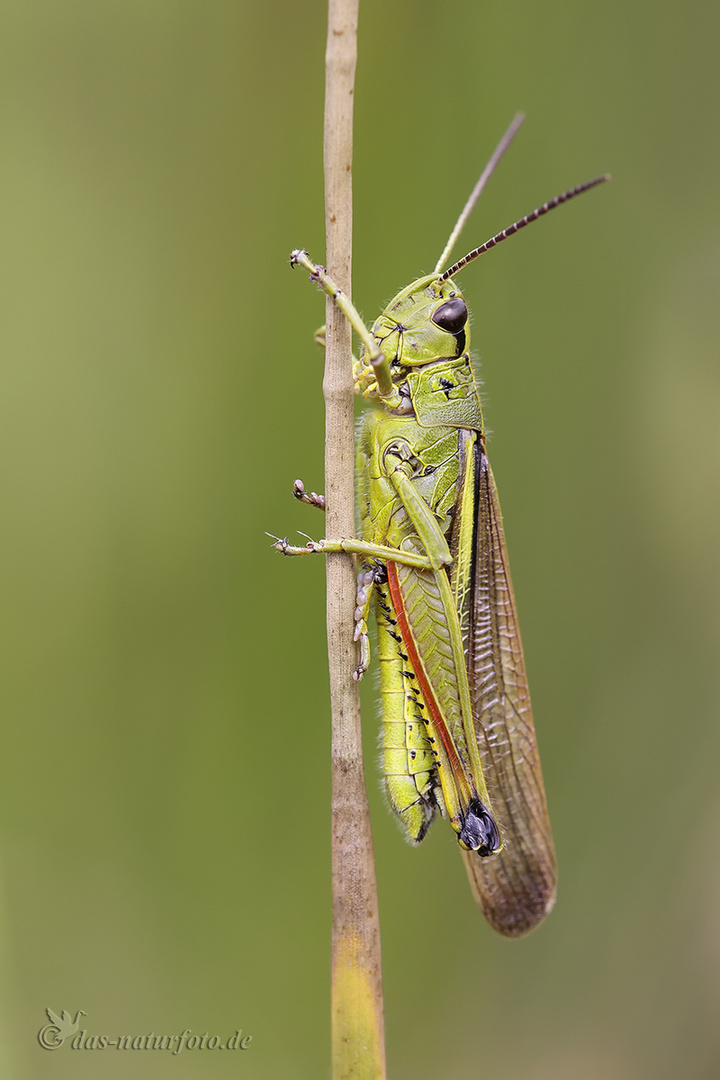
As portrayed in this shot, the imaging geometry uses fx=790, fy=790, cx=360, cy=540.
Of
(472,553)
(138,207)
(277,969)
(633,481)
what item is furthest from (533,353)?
(277,969)

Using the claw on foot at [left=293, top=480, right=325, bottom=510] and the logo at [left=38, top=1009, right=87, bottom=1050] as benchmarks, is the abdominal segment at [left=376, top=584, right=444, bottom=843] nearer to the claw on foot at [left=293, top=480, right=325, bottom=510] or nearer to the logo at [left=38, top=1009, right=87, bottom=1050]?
the claw on foot at [left=293, top=480, right=325, bottom=510]

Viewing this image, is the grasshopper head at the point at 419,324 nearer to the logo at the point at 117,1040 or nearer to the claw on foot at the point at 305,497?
the claw on foot at the point at 305,497

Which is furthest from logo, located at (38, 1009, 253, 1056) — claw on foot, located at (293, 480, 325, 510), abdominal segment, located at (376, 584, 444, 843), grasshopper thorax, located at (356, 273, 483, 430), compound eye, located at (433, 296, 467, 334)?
compound eye, located at (433, 296, 467, 334)

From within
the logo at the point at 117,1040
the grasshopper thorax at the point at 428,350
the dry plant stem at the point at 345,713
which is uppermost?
the grasshopper thorax at the point at 428,350

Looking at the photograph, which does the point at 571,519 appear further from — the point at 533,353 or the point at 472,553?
the point at 472,553

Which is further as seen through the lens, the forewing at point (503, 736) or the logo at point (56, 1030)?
the forewing at point (503, 736)

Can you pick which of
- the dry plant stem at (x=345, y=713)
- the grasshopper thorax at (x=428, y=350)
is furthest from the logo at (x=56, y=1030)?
the grasshopper thorax at (x=428, y=350)

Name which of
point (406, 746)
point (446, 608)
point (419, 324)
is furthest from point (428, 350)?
point (406, 746)
